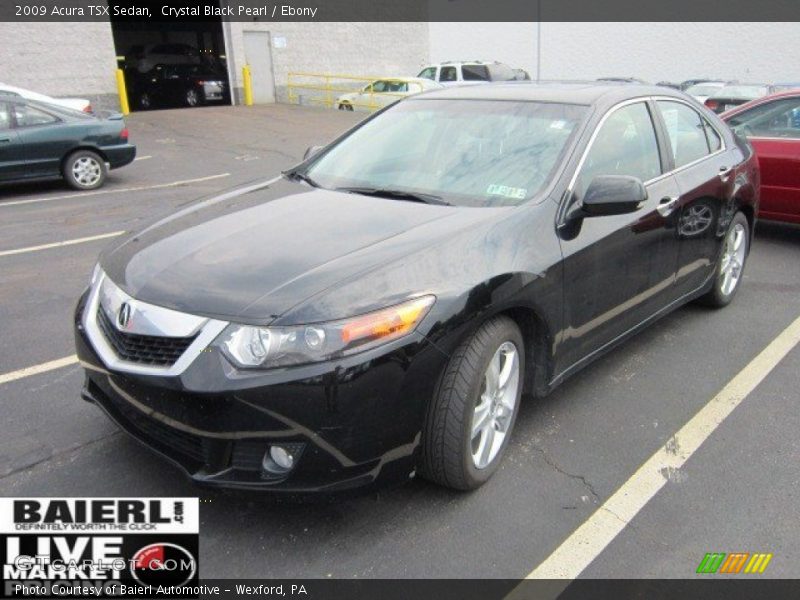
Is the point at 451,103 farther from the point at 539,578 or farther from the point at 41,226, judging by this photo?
the point at 41,226

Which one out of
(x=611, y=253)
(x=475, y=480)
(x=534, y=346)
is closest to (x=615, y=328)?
(x=611, y=253)

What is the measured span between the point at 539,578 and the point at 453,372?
0.81 meters

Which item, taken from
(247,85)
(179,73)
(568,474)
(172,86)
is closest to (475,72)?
(247,85)

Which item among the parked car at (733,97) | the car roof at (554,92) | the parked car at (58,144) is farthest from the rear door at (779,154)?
the parked car at (58,144)

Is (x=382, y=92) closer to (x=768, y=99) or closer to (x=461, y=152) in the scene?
(x=768, y=99)

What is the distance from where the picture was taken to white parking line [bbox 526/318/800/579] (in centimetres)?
266

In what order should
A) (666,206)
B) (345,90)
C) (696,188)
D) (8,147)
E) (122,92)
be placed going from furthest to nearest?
(345,90) < (122,92) < (8,147) < (696,188) < (666,206)

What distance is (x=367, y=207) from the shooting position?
11.0 ft

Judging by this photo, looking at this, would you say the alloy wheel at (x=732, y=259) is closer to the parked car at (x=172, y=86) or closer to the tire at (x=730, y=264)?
the tire at (x=730, y=264)

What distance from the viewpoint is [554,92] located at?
157 inches

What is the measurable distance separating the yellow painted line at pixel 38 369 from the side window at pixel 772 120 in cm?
624

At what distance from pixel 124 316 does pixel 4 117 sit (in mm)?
8160

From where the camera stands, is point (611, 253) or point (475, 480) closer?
point (475, 480)

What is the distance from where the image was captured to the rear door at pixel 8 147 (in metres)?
9.27
